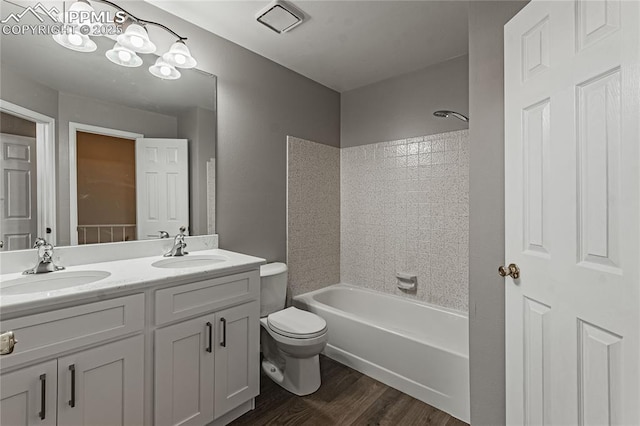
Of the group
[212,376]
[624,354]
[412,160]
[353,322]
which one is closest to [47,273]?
[212,376]

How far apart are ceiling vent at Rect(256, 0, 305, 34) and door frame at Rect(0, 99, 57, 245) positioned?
135 cm

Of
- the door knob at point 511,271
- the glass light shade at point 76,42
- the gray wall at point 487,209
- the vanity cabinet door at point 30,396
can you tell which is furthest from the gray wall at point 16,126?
the door knob at point 511,271

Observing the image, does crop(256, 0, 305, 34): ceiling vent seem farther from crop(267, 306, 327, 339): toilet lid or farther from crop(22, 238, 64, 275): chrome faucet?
crop(267, 306, 327, 339): toilet lid

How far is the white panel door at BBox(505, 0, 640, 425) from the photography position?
0.86 metres

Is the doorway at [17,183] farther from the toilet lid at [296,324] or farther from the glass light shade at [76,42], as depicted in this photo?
the toilet lid at [296,324]

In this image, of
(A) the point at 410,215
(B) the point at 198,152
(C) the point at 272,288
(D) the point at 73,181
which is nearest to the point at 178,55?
(B) the point at 198,152

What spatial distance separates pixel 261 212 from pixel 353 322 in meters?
1.14

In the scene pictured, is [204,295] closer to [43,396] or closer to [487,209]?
[43,396]

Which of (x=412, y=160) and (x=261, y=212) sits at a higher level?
(x=412, y=160)

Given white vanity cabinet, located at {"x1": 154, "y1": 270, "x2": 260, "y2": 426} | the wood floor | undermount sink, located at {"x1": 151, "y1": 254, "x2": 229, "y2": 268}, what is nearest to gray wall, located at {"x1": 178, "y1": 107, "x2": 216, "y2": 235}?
undermount sink, located at {"x1": 151, "y1": 254, "x2": 229, "y2": 268}

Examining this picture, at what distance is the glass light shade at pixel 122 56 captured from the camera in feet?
5.61

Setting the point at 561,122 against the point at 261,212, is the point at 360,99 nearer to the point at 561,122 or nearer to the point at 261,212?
the point at 261,212

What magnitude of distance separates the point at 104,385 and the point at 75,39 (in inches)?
66.6

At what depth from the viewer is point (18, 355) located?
3.36 feet
